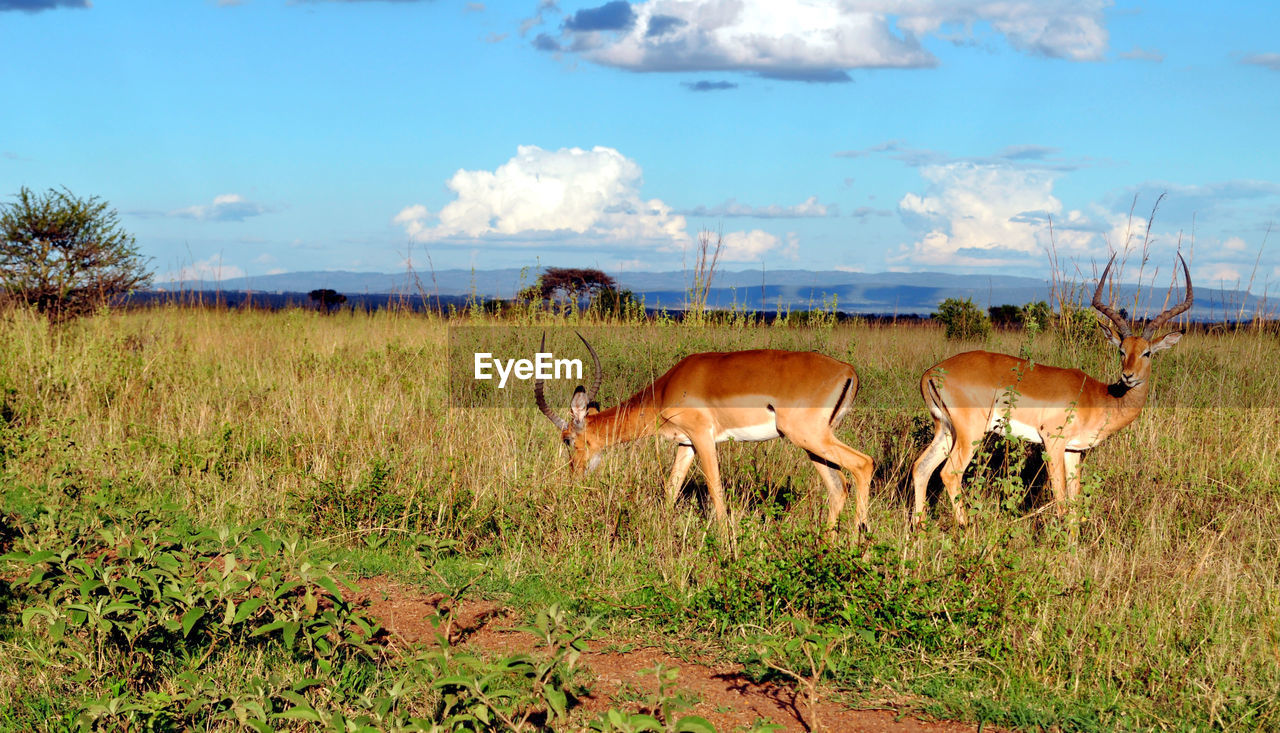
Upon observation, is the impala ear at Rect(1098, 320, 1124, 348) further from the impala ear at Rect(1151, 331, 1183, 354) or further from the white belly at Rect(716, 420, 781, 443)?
the white belly at Rect(716, 420, 781, 443)

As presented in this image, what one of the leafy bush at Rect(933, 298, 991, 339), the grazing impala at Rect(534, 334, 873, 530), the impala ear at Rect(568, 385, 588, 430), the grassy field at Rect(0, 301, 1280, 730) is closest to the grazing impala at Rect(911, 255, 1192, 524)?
the grassy field at Rect(0, 301, 1280, 730)

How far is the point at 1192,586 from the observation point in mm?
5211

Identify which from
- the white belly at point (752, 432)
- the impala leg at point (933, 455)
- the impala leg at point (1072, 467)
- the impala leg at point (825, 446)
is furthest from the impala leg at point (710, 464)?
the impala leg at point (1072, 467)

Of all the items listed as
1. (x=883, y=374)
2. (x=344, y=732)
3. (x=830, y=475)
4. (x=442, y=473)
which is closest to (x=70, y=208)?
(x=442, y=473)

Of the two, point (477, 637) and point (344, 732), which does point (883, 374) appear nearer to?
point (477, 637)

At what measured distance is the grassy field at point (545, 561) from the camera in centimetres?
397

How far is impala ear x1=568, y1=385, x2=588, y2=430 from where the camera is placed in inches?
312

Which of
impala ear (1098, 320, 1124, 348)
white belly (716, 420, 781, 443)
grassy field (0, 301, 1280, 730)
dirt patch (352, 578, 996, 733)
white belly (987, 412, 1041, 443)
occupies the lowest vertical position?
dirt patch (352, 578, 996, 733)

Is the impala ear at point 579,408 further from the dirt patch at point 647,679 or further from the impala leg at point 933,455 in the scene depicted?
the dirt patch at point 647,679

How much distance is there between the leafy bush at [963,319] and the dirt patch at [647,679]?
1448 centimetres

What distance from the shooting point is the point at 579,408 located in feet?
26.2

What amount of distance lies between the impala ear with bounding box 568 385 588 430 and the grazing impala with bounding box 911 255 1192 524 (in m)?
2.67

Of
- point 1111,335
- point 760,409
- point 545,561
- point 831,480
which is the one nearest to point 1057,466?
point 1111,335

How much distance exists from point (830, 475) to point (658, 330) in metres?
6.08
